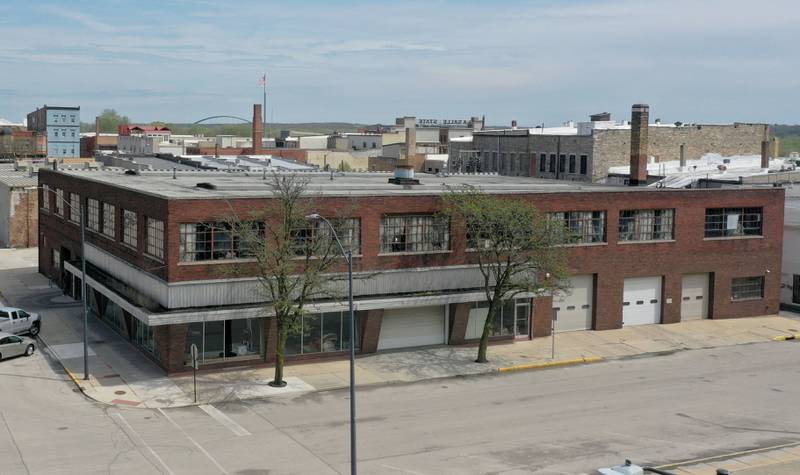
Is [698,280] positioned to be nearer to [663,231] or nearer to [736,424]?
[663,231]

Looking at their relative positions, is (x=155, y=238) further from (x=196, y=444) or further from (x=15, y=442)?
(x=196, y=444)

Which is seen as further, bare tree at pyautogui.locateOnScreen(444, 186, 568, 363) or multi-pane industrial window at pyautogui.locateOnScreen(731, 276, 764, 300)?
multi-pane industrial window at pyautogui.locateOnScreen(731, 276, 764, 300)

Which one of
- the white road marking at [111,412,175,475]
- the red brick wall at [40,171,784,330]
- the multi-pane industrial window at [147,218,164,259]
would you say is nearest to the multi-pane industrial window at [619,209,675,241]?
the red brick wall at [40,171,784,330]

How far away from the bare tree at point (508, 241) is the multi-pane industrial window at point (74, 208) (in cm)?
2169

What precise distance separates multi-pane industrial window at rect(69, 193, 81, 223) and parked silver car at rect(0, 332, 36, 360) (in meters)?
12.3

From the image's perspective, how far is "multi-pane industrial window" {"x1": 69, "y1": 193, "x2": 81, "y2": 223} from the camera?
51812 mm

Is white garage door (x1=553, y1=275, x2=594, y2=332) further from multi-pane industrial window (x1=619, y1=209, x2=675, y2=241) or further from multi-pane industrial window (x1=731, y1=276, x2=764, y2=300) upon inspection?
multi-pane industrial window (x1=731, y1=276, x2=764, y2=300)

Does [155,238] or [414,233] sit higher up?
[414,233]

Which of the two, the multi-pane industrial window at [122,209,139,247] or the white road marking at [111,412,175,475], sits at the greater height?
the multi-pane industrial window at [122,209,139,247]

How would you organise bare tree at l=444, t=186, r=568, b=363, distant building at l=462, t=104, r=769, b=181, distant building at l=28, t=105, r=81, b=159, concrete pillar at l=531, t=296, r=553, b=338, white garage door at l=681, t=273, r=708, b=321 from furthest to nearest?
distant building at l=28, t=105, r=81, b=159 → distant building at l=462, t=104, r=769, b=181 → white garage door at l=681, t=273, r=708, b=321 → concrete pillar at l=531, t=296, r=553, b=338 → bare tree at l=444, t=186, r=568, b=363

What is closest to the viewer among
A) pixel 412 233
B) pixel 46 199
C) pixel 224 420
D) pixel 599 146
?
pixel 224 420

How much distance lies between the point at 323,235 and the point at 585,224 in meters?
14.9

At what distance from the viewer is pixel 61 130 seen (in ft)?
427

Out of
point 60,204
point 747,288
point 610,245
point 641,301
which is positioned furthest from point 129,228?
point 747,288
